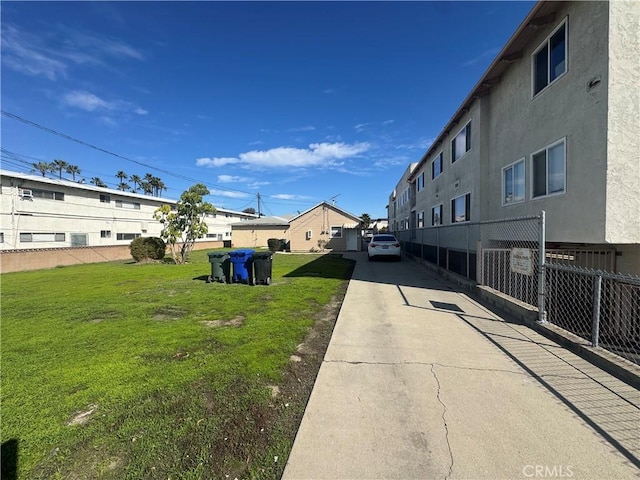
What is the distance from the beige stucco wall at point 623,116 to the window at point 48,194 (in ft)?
88.8

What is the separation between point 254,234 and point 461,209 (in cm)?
2709

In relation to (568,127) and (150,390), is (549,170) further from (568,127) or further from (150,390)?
(150,390)

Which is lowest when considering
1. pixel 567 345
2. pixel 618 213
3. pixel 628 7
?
pixel 567 345

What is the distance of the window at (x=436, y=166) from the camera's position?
50.8ft

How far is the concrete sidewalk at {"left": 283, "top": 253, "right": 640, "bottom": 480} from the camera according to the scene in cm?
214

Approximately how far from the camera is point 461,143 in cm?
1211

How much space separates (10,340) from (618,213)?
35.6 feet

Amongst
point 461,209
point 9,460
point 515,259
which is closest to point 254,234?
point 461,209

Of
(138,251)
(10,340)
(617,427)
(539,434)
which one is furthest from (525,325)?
(138,251)

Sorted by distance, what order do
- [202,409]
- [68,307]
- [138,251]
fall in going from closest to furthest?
[202,409], [68,307], [138,251]

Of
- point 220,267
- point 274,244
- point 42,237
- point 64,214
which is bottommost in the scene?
point 220,267

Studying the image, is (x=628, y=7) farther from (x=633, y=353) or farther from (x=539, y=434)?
(x=539, y=434)

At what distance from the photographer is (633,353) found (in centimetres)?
472

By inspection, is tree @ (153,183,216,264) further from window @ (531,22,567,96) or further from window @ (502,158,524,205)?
window @ (531,22,567,96)
